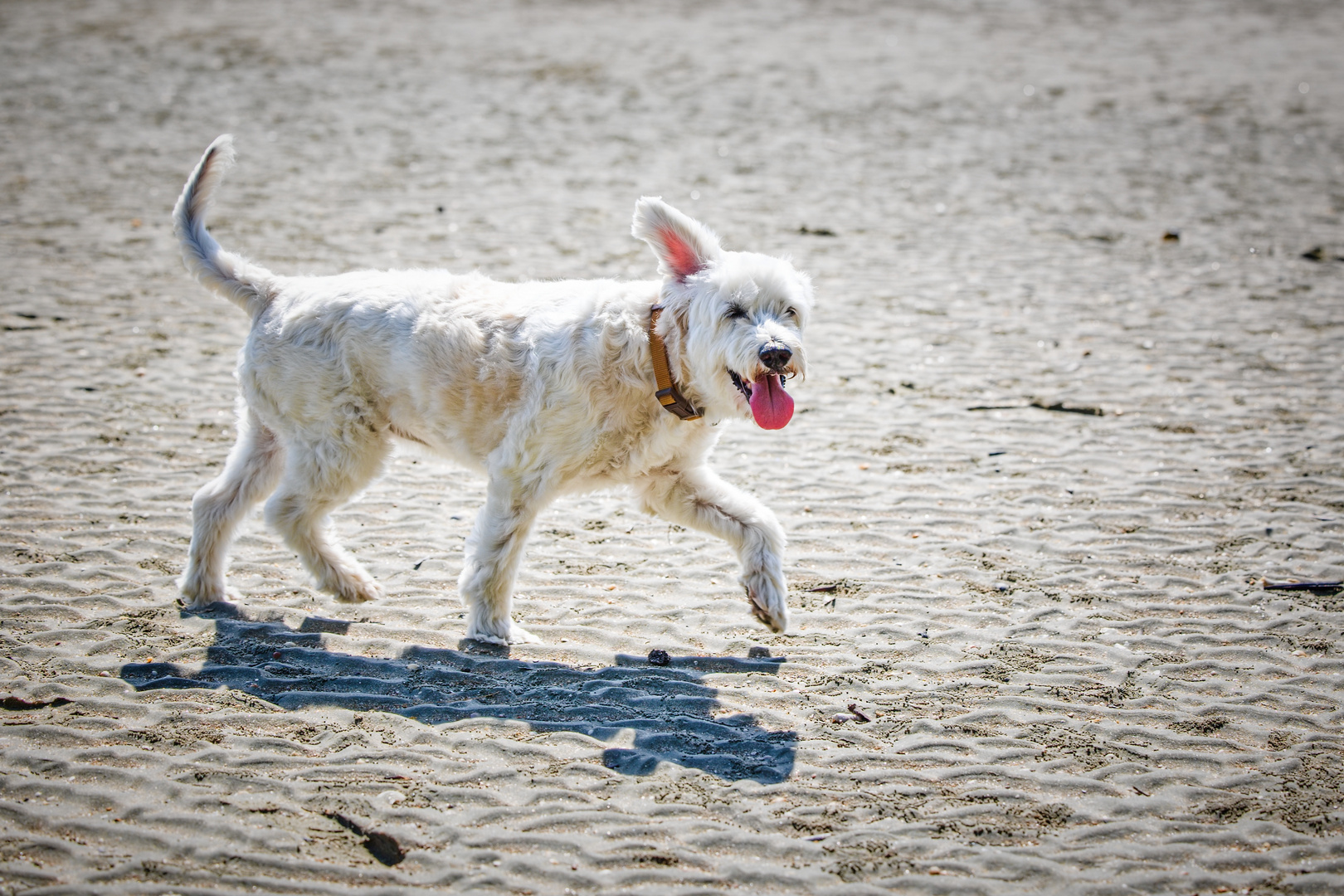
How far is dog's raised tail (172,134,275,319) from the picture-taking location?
19.4ft

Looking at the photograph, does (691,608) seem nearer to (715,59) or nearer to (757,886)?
(757,886)

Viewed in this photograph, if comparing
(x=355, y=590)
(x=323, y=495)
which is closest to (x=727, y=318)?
(x=323, y=495)

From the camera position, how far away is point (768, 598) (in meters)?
5.19

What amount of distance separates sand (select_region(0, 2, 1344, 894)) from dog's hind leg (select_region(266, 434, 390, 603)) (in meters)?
0.22

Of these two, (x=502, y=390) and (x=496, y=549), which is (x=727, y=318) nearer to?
(x=502, y=390)

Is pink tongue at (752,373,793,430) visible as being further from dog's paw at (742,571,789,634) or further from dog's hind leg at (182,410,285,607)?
dog's hind leg at (182,410,285,607)

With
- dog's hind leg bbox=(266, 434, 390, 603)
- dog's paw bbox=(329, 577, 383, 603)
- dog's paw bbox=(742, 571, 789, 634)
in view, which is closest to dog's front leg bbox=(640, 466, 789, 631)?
dog's paw bbox=(742, 571, 789, 634)

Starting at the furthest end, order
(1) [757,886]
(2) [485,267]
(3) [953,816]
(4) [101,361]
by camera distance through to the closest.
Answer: (2) [485,267], (4) [101,361], (3) [953,816], (1) [757,886]

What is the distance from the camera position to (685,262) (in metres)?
5.39

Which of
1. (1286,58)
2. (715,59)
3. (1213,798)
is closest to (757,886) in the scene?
(1213,798)

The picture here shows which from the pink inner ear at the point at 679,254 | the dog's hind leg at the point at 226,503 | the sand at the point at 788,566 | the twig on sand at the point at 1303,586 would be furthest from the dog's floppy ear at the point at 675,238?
the twig on sand at the point at 1303,586

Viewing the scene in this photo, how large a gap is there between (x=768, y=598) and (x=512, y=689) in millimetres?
1281

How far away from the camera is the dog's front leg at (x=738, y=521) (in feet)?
17.1

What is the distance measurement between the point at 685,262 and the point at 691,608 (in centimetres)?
192
